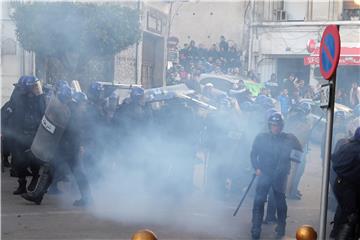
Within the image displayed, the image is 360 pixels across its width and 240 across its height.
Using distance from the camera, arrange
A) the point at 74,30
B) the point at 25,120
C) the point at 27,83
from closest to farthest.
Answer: the point at 27,83, the point at 25,120, the point at 74,30

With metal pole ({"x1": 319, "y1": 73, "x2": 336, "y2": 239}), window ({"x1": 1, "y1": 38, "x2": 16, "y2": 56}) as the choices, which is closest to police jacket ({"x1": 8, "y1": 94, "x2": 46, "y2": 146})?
metal pole ({"x1": 319, "y1": 73, "x2": 336, "y2": 239})

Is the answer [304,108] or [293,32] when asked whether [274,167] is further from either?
[293,32]

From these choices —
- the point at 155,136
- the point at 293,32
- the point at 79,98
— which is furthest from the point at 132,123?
the point at 293,32

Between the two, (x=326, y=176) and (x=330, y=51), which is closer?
(x=326, y=176)

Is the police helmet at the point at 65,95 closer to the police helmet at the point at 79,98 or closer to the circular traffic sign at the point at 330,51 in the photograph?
the police helmet at the point at 79,98

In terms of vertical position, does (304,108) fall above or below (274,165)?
above

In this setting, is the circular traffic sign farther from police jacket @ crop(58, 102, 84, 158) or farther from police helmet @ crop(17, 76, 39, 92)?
police helmet @ crop(17, 76, 39, 92)

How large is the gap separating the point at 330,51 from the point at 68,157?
4047 millimetres

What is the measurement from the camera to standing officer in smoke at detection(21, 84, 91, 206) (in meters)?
7.77

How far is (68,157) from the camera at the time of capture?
25.8ft

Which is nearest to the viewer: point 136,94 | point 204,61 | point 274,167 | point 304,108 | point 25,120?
point 274,167

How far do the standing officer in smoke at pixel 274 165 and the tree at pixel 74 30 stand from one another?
5.27 m

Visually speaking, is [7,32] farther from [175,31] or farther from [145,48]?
[175,31]

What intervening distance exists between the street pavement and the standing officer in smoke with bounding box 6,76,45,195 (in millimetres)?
443
